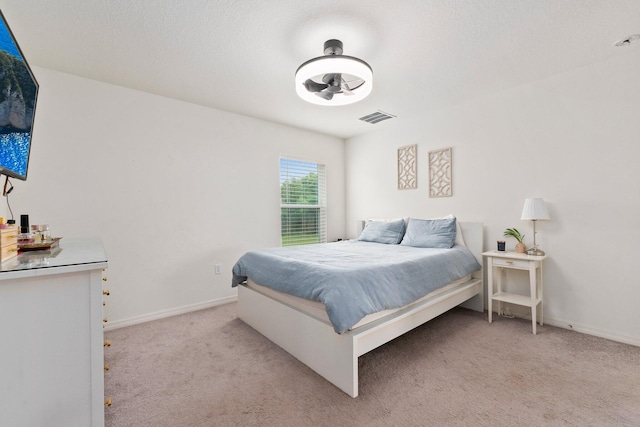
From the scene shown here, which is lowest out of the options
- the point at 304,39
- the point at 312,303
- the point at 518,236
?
the point at 312,303

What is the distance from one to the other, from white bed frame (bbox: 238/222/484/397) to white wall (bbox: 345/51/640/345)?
2.91 ft

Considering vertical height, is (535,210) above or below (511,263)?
above

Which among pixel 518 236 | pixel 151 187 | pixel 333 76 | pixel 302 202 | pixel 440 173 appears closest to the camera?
pixel 333 76

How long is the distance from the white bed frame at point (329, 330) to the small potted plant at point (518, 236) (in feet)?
1.93

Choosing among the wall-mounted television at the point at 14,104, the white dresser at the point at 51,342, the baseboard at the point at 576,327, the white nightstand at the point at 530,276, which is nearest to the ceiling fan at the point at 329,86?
the wall-mounted television at the point at 14,104

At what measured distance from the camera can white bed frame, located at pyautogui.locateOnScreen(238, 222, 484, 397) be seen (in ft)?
5.73

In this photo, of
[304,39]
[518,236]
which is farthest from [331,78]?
[518,236]

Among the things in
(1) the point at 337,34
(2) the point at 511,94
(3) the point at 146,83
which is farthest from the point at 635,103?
(3) the point at 146,83

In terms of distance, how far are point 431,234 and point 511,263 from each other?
817 millimetres

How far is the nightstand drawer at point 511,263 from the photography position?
8.77 feet

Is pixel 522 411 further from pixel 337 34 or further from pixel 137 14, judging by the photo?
pixel 137 14

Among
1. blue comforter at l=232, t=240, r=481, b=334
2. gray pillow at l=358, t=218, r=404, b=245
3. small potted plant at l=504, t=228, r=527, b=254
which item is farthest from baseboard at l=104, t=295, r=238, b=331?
small potted plant at l=504, t=228, r=527, b=254

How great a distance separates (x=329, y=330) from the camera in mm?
1840

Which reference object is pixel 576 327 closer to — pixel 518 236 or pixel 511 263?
pixel 511 263
